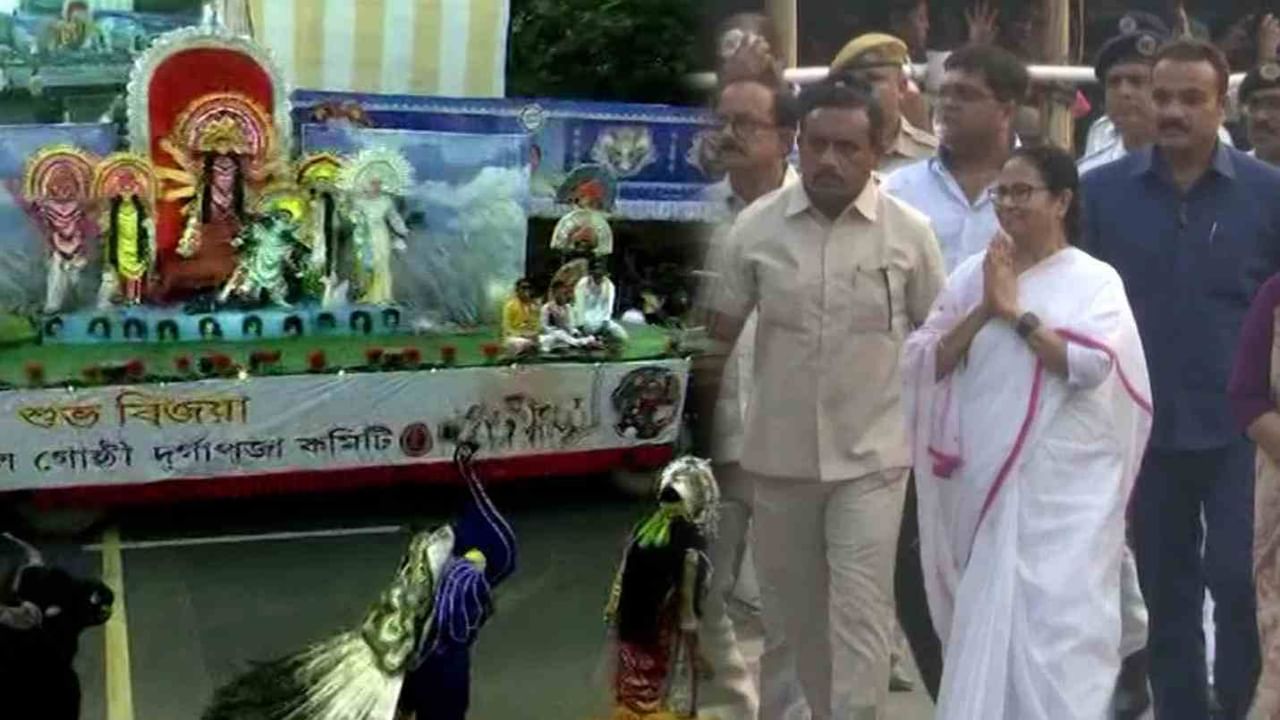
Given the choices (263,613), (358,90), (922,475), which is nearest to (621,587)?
(922,475)

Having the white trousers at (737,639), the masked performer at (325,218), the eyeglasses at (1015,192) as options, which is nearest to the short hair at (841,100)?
the eyeglasses at (1015,192)

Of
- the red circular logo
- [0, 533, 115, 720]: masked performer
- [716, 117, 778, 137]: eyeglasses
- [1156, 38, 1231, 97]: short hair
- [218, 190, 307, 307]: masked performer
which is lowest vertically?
[0, 533, 115, 720]: masked performer

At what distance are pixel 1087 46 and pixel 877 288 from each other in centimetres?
28

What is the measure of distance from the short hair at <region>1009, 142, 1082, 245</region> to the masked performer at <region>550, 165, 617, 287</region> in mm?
1827

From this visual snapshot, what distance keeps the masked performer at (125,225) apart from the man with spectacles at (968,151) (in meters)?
2.71

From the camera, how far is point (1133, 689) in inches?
56.2

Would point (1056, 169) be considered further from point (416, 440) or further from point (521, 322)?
point (521, 322)

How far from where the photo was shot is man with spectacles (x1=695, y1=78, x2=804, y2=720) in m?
1.28

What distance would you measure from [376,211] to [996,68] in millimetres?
2451

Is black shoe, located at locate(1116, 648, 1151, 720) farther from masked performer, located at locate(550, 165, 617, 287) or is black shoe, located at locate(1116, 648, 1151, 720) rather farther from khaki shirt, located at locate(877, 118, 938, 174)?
masked performer, located at locate(550, 165, 617, 287)

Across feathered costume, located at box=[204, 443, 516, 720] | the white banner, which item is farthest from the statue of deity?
feathered costume, located at box=[204, 443, 516, 720]

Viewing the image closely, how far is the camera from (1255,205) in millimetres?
1296

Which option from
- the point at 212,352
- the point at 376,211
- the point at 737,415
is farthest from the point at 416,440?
the point at 737,415

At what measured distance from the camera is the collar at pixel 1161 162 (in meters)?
1.30
